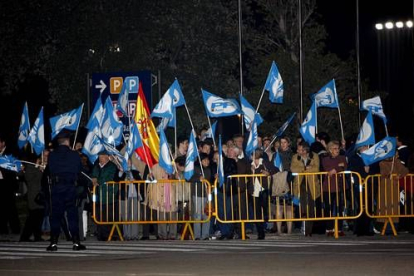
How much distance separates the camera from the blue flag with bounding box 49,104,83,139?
24672mm

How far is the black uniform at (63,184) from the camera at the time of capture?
62.8 ft

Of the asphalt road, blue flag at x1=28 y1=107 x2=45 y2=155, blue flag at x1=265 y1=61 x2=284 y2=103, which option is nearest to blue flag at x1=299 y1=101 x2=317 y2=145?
blue flag at x1=265 y1=61 x2=284 y2=103

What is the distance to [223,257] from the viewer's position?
1695cm

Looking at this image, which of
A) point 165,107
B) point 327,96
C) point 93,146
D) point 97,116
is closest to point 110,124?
point 97,116

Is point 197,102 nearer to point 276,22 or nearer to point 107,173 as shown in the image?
point 276,22

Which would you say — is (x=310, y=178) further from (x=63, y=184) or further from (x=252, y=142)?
(x=63, y=184)

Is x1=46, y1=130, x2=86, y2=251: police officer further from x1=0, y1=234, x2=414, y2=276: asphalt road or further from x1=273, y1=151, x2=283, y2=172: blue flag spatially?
x1=273, y1=151, x2=283, y2=172: blue flag

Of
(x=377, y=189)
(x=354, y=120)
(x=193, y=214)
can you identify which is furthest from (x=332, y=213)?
(x=354, y=120)

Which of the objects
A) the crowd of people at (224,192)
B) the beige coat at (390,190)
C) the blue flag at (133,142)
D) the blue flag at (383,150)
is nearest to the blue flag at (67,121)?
the crowd of people at (224,192)

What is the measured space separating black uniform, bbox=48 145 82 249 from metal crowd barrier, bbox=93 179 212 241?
10.5 ft

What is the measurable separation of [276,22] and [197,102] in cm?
1044

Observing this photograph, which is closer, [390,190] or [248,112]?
[390,190]

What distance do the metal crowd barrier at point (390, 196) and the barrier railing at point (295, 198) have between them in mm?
352

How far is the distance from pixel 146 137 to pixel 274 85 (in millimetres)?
3540
